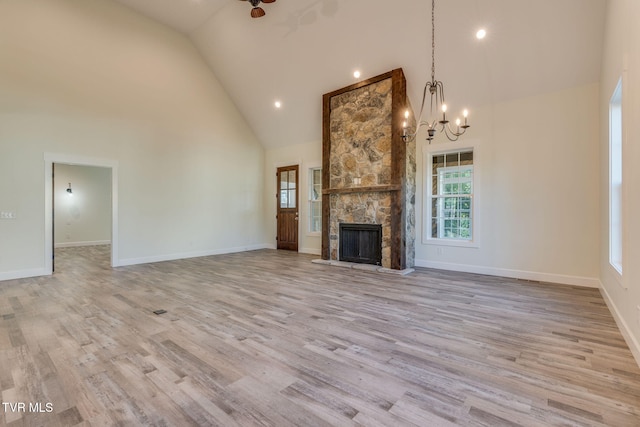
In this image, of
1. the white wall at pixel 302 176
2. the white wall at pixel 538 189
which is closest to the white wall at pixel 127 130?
the white wall at pixel 302 176

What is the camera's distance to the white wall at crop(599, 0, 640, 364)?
96.3 inches

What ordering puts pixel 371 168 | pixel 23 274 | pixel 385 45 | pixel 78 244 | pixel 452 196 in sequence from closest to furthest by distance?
1. pixel 23 274
2. pixel 385 45
3. pixel 452 196
4. pixel 371 168
5. pixel 78 244

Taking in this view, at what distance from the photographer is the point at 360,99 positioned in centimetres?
636

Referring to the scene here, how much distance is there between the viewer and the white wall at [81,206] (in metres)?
9.55

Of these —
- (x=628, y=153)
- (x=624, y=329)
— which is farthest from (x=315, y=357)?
(x=628, y=153)

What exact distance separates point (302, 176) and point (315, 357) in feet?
21.1

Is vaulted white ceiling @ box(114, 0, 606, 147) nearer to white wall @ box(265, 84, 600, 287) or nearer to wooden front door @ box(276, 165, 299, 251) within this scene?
white wall @ box(265, 84, 600, 287)

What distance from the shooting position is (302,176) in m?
8.41

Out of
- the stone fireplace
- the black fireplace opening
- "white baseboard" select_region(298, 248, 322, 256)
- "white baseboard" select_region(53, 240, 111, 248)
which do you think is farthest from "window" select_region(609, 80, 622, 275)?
"white baseboard" select_region(53, 240, 111, 248)

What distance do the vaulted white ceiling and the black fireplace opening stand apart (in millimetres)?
2809

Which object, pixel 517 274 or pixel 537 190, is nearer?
pixel 537 190

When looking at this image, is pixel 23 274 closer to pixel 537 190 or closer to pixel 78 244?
pixel 78 244

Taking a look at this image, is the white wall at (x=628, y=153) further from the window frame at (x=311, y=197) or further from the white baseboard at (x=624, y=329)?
A: the window frame at (x=311, y=197)

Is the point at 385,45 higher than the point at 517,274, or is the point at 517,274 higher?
the point at 385,45
